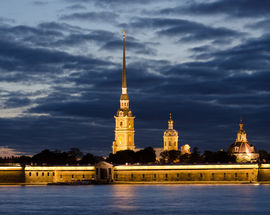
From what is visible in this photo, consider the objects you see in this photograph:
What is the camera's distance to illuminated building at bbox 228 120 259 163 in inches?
6566

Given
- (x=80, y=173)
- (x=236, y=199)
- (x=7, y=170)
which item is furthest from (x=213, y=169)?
(x=236, y=199)

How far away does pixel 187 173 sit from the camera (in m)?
138

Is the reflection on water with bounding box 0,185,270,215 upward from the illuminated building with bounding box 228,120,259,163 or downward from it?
downward

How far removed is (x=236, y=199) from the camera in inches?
3398

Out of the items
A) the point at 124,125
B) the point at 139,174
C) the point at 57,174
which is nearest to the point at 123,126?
the point at 124,125

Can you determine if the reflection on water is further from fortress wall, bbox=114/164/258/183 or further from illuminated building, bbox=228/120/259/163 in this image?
illuminated building, bbox=228/120/259/163

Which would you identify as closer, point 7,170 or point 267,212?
point 267,212

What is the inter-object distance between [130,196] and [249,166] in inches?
1661

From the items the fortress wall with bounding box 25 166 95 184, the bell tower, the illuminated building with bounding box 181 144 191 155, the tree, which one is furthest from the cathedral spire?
the fortress wall with bounding box 25 166 95 184

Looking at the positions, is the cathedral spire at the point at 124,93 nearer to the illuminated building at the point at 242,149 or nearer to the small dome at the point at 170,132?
the small dome at the point at 170,132

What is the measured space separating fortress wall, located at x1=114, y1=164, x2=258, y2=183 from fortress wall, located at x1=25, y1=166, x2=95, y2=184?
5.62 m

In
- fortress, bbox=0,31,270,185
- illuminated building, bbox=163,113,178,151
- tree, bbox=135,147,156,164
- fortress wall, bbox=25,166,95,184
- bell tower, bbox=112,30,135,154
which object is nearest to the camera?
fortress, bbox=0,31,270,185

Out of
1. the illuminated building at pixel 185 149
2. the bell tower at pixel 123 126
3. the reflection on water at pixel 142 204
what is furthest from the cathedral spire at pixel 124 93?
the reflection on water at pixel 142 204

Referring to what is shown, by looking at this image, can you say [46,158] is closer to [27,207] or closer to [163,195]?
[163,195]
